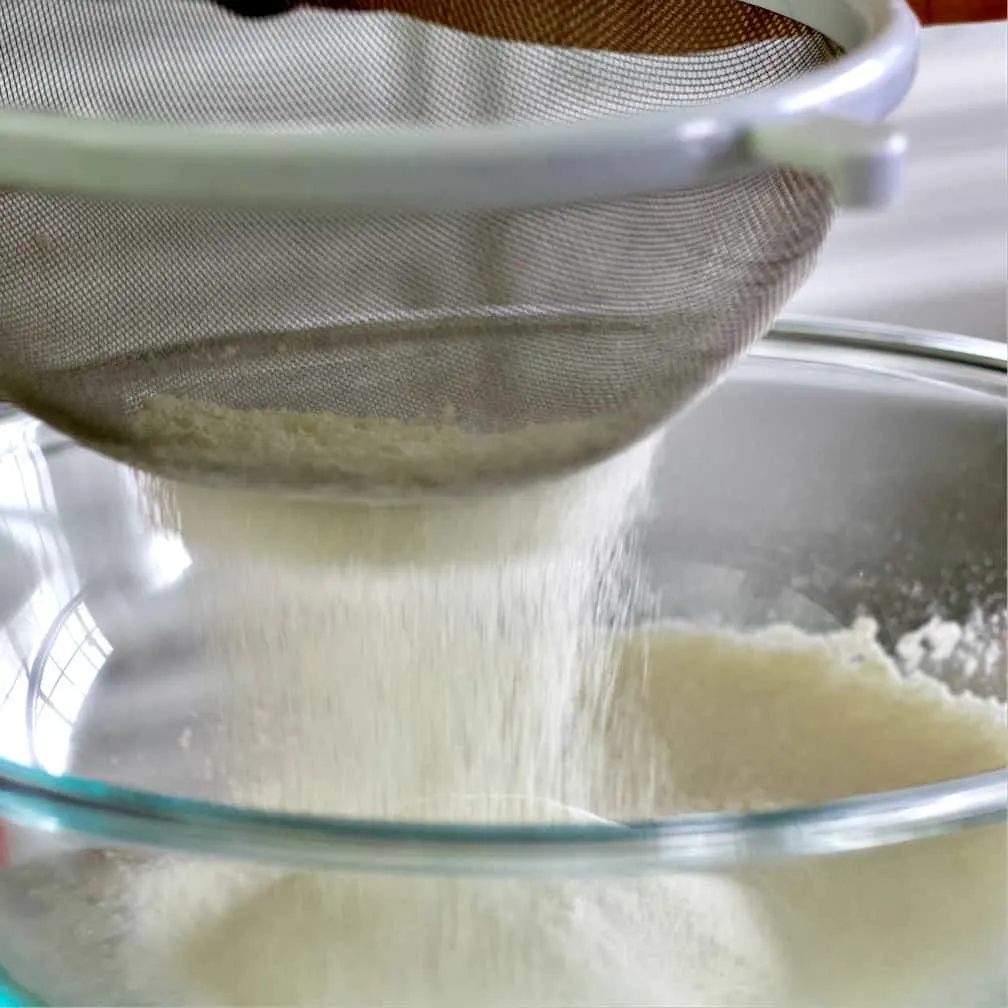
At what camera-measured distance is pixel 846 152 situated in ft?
1.04

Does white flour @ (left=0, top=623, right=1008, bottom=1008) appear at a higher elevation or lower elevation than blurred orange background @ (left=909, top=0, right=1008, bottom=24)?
lower

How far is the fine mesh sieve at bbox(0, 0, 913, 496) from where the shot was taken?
34 cm

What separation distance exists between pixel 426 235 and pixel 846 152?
136mm

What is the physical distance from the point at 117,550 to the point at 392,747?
17cm

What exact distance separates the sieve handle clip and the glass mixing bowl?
153 millimetres

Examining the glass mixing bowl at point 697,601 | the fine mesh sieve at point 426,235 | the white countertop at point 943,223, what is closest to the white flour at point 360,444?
the fine mesh sieve at point 426,235

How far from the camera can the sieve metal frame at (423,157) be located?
1.11 ft

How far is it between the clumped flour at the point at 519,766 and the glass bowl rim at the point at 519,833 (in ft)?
0.07

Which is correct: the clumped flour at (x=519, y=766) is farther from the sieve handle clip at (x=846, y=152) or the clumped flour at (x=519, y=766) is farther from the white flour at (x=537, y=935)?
the sieve handle clip at (x=846, y=152)

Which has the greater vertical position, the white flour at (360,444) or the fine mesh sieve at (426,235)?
the fine mesh sieve at (426,235)

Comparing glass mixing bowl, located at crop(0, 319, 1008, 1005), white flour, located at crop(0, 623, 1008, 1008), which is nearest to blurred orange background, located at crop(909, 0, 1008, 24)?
glass mixing bowl, located at crop(0, 319, 1008, 1005)

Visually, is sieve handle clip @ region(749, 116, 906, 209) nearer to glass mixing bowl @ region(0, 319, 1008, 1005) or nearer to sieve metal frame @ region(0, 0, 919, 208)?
sieve metal frame @ region(0, 0, 919, 208)

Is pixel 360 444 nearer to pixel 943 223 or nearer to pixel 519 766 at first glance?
pixel 519 766

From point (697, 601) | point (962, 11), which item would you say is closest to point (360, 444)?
point (697, 601)
